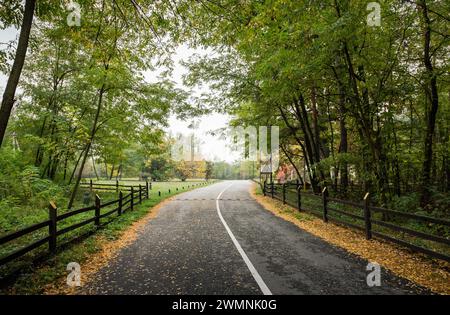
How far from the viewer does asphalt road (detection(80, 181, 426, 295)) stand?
455 centimetres

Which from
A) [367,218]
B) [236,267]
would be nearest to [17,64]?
[236,267]

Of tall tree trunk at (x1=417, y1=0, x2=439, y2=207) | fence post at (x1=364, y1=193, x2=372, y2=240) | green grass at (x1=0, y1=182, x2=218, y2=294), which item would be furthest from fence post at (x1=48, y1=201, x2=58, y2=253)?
tall tree trunk at (x1=417, y1=0, x2=439, y2=207)

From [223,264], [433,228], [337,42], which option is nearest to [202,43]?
A: [337,42]

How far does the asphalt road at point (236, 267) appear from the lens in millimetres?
4551

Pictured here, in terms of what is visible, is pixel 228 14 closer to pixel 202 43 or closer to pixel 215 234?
pixel 202 43

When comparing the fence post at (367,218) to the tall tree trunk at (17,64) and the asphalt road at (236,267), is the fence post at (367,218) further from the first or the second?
the tall tree trunk at (17,64)

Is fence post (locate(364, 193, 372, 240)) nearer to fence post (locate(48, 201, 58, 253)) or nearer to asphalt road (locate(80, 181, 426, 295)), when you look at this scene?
asphalt road (locate(80, 181, 426, 295))

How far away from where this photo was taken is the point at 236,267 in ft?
18.2

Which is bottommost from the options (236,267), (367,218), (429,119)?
(236,267)

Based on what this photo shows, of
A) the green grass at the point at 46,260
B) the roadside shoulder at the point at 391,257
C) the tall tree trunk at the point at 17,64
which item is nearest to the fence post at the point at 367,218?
the roadside shoulder at the point at 391,257

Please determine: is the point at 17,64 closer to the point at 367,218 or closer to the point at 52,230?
the point at 52,230

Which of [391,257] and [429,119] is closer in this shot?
[391,257]

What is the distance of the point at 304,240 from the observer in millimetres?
7809

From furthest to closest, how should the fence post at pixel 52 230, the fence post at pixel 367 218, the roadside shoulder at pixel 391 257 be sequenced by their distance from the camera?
1. the fence post at pixel 367 218
2. the fence post at pixel 52 230
3. the roadside shoulder at pixel 391 257
